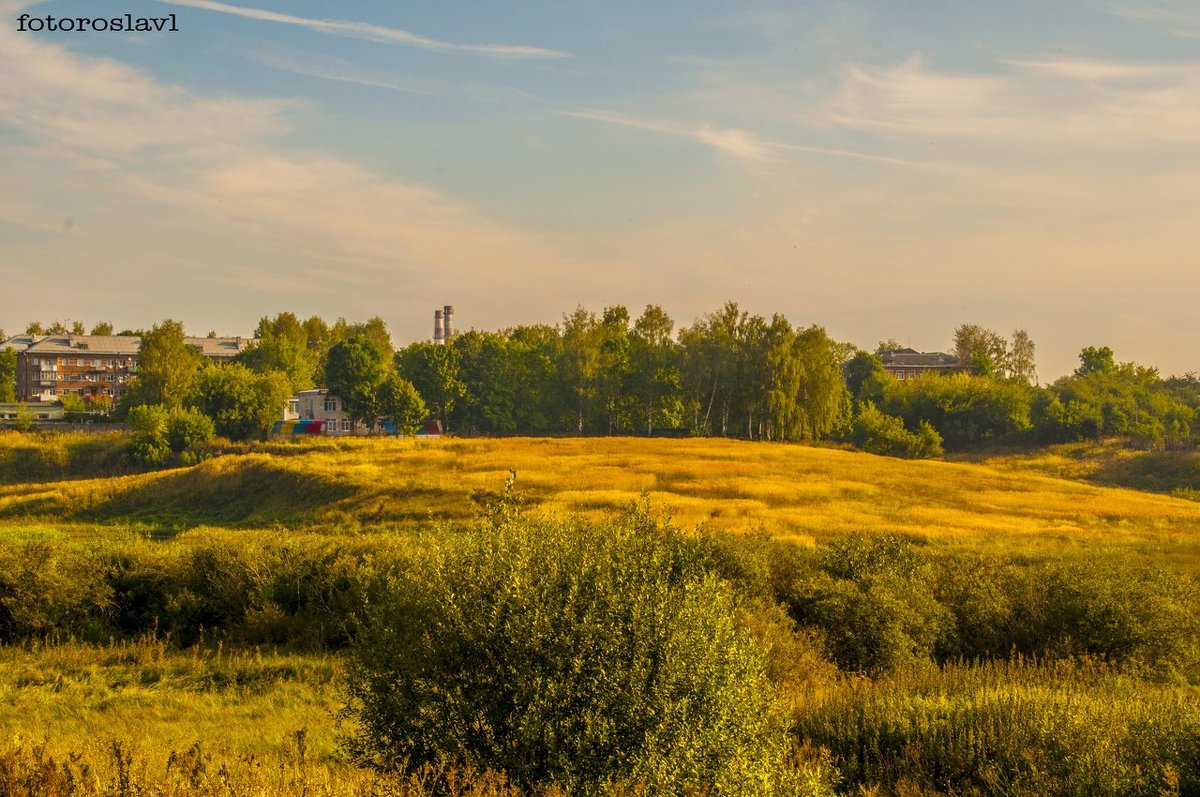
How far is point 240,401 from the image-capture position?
107m

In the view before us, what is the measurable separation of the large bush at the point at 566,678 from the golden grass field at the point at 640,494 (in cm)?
2795

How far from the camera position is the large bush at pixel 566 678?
1166cm

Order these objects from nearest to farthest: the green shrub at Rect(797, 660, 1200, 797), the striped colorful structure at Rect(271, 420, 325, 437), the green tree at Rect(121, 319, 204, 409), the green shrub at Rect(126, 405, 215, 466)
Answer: the green shrub at Rect(797, 660, 1200, 797) → the green shrub at Rect(126, 405, 215, 466) → the green tree at Rect(121, 319, 204, 409) → the striped colorful structure at Rect(271, 420, 325, 437)

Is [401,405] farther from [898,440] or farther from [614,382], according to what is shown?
[898,440]

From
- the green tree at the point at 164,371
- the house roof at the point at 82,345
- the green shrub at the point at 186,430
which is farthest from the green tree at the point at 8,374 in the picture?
the green shrub at the point at 186,430

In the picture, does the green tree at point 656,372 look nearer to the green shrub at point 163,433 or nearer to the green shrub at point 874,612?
the green shrub at point 163,433

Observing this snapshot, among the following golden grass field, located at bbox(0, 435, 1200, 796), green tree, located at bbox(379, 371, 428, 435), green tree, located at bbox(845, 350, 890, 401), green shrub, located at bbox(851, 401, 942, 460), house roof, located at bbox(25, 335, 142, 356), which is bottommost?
golden grass field, located at bbox(0, 435, 1200, 796)

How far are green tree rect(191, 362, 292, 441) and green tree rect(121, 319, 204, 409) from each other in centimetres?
853

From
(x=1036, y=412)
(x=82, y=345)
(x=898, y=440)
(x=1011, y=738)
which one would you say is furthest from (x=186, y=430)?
(x=82, y=345)

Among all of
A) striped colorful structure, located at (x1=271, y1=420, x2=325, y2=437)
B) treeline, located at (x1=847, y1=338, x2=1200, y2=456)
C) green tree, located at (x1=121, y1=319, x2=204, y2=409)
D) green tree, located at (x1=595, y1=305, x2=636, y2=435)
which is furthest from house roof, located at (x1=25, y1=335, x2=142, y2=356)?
treeline, located at (x1=847, y1=338, x2=1200, y2=456)

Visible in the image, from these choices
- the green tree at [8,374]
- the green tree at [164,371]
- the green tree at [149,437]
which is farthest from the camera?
the green tree at [8,374]

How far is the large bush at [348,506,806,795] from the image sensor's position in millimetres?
11656

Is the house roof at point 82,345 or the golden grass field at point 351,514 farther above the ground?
the house roof at point 82,345

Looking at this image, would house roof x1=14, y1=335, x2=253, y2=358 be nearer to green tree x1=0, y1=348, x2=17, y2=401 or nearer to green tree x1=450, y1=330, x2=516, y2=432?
green tree x1=0, y1=348, x2=17, y2=401
